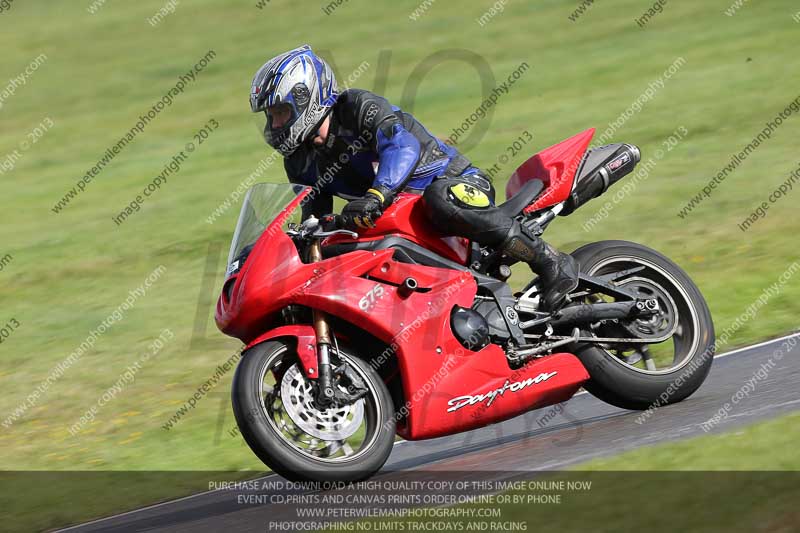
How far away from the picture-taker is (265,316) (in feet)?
18.4

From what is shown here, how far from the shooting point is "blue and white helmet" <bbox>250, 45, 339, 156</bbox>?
572cm

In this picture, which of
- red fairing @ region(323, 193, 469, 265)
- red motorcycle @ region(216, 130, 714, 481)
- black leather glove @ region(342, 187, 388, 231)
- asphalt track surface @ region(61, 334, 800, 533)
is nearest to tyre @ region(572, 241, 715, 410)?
red motorcycle @ region(216, 130, 714, 481)

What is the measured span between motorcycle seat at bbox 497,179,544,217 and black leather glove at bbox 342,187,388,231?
84 centimetres

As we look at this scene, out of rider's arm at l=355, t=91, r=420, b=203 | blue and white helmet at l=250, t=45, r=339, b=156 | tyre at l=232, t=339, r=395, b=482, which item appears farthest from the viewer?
blue and white helmet at l=250, t=45, r=339, b=156

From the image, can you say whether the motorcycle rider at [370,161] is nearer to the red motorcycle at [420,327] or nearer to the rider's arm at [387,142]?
the rider's arm at [387,142]

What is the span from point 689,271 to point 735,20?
13028 mm

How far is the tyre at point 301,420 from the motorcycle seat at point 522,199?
125cm

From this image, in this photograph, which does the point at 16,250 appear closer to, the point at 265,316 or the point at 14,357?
the point at 14,357

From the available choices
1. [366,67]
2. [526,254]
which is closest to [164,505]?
[526,254]

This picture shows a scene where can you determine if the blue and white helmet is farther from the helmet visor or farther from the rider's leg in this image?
the rider's leg

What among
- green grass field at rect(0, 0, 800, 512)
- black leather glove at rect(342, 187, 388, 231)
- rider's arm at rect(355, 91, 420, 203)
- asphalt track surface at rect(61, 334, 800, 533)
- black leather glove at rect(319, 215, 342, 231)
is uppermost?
rider's arm at rect(355, 91, 420, 203)

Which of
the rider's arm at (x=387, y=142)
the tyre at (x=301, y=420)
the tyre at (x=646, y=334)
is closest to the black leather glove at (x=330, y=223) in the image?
the rider's arm at (x=387, y=142)

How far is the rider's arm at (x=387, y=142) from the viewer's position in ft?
18.4

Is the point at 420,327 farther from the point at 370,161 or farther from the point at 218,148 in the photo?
the point at 218,148
